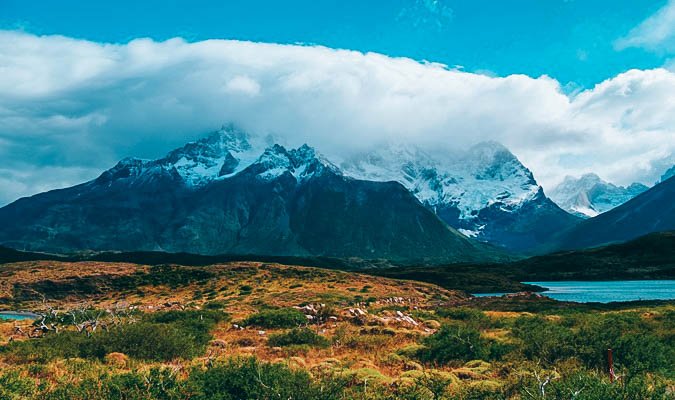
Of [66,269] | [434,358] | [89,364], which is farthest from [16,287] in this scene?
[434,358]

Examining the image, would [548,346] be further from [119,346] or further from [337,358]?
[119,346]

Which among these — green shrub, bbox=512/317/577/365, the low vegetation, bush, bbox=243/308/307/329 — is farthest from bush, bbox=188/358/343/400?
bush, bbox=243/308/307/329

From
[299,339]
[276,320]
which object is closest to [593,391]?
[299,339]

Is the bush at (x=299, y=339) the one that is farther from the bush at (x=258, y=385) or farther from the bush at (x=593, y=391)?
the bush at (x=593, y=391)

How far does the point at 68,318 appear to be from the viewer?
44.3m

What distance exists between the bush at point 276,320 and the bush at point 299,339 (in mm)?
7791

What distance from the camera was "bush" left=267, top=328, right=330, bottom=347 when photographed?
29969 mm

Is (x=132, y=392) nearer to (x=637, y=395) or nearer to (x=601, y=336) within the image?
(x=637, y=395)

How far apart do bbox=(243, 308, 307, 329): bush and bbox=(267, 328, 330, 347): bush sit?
307 inches

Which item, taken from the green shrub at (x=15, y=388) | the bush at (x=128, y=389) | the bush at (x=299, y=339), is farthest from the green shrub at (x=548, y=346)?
the green shrub at (x=15, y=388)

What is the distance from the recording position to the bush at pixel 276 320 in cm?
3934

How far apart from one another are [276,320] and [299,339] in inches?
382

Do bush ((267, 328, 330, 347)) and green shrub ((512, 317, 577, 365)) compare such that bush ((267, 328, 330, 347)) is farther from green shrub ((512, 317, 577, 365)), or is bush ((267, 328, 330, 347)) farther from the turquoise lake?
the turquoise lake

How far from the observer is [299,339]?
30344 mm
